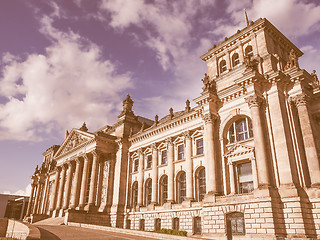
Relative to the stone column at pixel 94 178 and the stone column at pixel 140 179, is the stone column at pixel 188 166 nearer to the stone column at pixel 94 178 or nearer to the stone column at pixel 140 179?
the stone column at pixel 140 179

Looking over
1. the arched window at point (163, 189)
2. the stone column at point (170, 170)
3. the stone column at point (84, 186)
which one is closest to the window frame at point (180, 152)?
the stone column at point (170, 170)

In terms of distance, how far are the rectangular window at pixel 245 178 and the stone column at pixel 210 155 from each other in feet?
7.50

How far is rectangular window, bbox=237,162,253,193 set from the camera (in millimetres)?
24733

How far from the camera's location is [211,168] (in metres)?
26.3

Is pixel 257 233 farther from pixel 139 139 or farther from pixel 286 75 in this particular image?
pixel 139 139

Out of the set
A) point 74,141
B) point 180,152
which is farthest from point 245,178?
point 74,141

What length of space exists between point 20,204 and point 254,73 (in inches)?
3546

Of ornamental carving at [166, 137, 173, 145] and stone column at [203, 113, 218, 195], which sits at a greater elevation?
ornamental carving at [166, 137, 173, 145]

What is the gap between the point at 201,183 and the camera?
103 ft

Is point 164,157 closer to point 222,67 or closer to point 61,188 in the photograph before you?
point 222,67

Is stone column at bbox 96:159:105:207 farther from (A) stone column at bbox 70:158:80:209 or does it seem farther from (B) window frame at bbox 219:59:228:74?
(B) window frame at bbox 219:59:228:74

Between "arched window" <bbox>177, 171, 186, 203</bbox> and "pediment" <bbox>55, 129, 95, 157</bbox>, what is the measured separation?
55.7ft

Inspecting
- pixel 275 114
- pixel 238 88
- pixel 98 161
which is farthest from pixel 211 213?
pixel 98 161

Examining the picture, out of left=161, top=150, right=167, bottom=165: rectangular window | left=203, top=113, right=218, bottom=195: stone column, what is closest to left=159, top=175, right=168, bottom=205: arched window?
left=161, top=150, right=167, bottom=165: rectangular window
